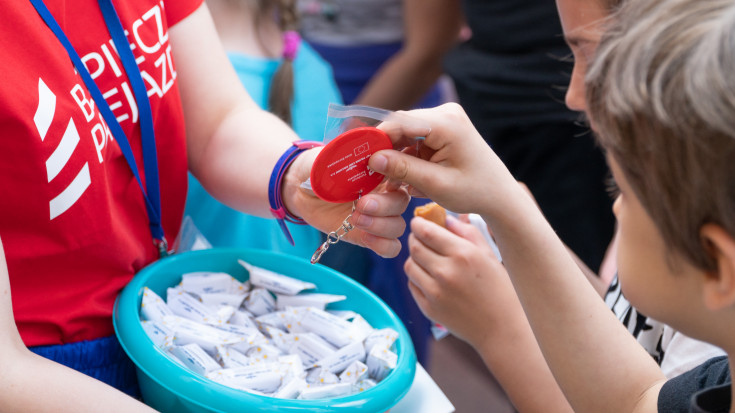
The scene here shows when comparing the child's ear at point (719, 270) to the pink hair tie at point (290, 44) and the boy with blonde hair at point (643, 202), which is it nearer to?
the boy with blonde hair at point (643, 202)

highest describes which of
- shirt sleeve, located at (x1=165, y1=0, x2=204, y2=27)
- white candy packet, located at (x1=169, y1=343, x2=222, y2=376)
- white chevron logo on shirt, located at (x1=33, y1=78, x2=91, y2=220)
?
shirt sleeve, located at (x1=165, y1=0, x2=204, y2=27)

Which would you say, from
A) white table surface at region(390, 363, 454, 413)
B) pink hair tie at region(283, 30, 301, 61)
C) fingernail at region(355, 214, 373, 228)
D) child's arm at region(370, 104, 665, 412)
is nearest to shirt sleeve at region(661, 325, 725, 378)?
child's arm at region(370, 104, 665, 412)

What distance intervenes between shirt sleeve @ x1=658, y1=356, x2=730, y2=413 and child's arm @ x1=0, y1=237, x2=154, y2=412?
59cm

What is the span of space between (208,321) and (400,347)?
254mm

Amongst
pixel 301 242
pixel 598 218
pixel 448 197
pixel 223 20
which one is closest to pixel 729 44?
pixel 448 197

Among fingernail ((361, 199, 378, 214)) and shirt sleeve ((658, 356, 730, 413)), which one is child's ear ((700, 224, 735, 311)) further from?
fingernail ((361, 199, 378, 214))

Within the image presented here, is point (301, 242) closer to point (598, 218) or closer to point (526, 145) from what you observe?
point (526, 145)

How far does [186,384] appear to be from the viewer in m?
0.76

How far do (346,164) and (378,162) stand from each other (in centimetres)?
A: 5

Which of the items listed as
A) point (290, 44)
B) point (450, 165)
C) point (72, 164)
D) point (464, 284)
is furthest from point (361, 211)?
point (290, 44)

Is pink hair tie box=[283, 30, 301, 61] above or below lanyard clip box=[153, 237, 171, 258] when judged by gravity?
above

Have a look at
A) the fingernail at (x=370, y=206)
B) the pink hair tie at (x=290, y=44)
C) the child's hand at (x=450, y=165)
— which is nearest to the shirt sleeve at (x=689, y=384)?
the child's hand at (x=450, y=165)

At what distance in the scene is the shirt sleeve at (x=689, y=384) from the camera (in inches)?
31.2

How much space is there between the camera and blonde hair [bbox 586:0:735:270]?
587mm
